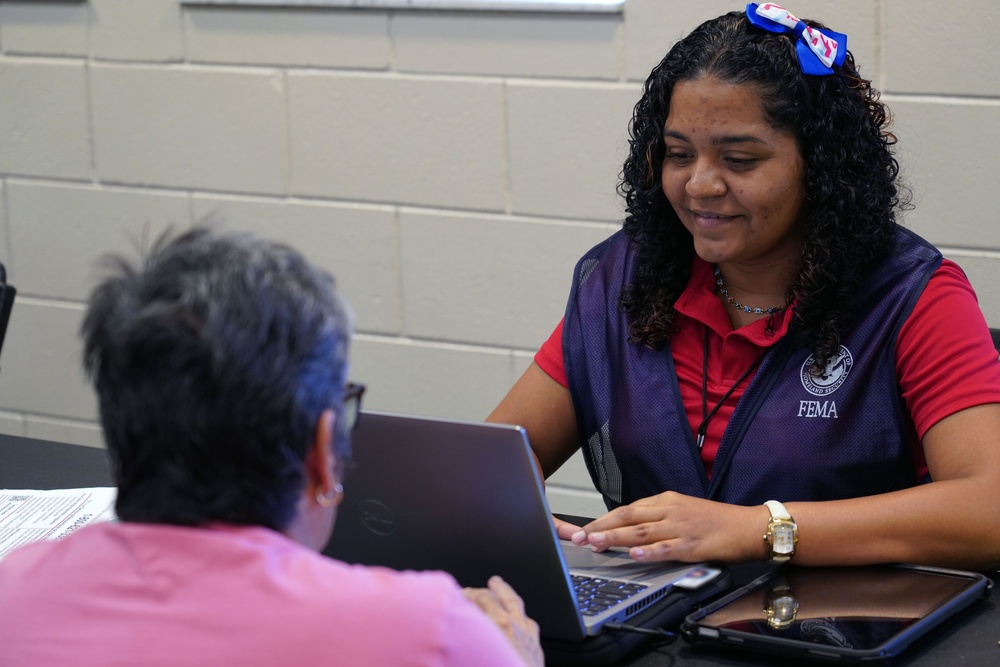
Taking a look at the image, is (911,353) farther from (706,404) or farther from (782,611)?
(782,611)

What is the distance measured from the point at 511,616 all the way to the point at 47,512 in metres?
0.77

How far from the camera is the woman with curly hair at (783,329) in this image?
1.60m

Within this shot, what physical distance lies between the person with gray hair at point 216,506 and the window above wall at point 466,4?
185cm

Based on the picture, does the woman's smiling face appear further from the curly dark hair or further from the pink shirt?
the pink shirt

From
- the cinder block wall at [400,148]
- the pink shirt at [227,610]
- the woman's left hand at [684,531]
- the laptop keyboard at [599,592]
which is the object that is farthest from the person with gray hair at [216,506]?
the cinder block wall at [400,148]

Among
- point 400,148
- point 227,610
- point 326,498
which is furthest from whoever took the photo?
point 400,148

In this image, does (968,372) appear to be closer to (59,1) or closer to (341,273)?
(341,273)

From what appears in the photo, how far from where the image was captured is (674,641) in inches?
51.7

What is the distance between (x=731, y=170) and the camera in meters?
1.73

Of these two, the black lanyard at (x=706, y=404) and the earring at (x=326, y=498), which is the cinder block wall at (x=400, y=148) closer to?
the black lanyard at (x=706, y=404)

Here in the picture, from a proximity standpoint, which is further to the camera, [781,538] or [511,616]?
[781,538]

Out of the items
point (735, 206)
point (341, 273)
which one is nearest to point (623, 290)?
point (735, 206)

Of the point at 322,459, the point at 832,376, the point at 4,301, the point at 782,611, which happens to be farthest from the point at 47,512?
the point at 832,376

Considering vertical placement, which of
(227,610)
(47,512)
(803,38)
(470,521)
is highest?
(803,38)
